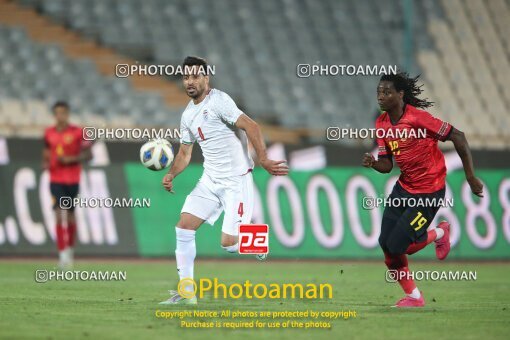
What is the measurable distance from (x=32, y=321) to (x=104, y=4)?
60.2ft

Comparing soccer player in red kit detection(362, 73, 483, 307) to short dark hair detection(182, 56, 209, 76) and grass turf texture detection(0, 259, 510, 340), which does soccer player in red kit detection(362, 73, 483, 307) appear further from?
short dark hair detection(182, 56, 209, 76)

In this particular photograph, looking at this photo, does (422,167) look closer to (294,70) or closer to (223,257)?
(223,257)

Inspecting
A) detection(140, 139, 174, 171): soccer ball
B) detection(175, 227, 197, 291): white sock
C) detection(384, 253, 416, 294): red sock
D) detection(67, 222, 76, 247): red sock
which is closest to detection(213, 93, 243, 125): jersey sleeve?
detection(140, 139, 174, 171): soccer ball

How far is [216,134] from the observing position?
1163 centimetres

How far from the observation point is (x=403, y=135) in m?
11.4

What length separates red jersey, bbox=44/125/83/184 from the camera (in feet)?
58.5

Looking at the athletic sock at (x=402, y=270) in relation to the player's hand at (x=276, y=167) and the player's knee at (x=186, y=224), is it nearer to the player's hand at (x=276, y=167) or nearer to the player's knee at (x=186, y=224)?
the player's hand at (x=276, y=167)

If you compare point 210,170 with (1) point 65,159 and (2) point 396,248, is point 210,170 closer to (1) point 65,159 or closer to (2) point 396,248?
(2) point 396,248

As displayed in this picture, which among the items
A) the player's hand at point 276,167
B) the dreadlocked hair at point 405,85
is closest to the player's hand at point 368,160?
the dreadlocked hair at point 405,85

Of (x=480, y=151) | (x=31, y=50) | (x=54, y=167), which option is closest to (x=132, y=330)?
(x=54, y=167)

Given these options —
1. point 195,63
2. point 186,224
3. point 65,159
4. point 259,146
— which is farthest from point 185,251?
point 65,159

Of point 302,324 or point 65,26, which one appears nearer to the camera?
point 302,324

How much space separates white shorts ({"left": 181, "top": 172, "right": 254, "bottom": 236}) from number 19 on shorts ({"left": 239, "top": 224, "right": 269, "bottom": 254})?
3.6 inches

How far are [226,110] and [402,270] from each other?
8.57 ft
